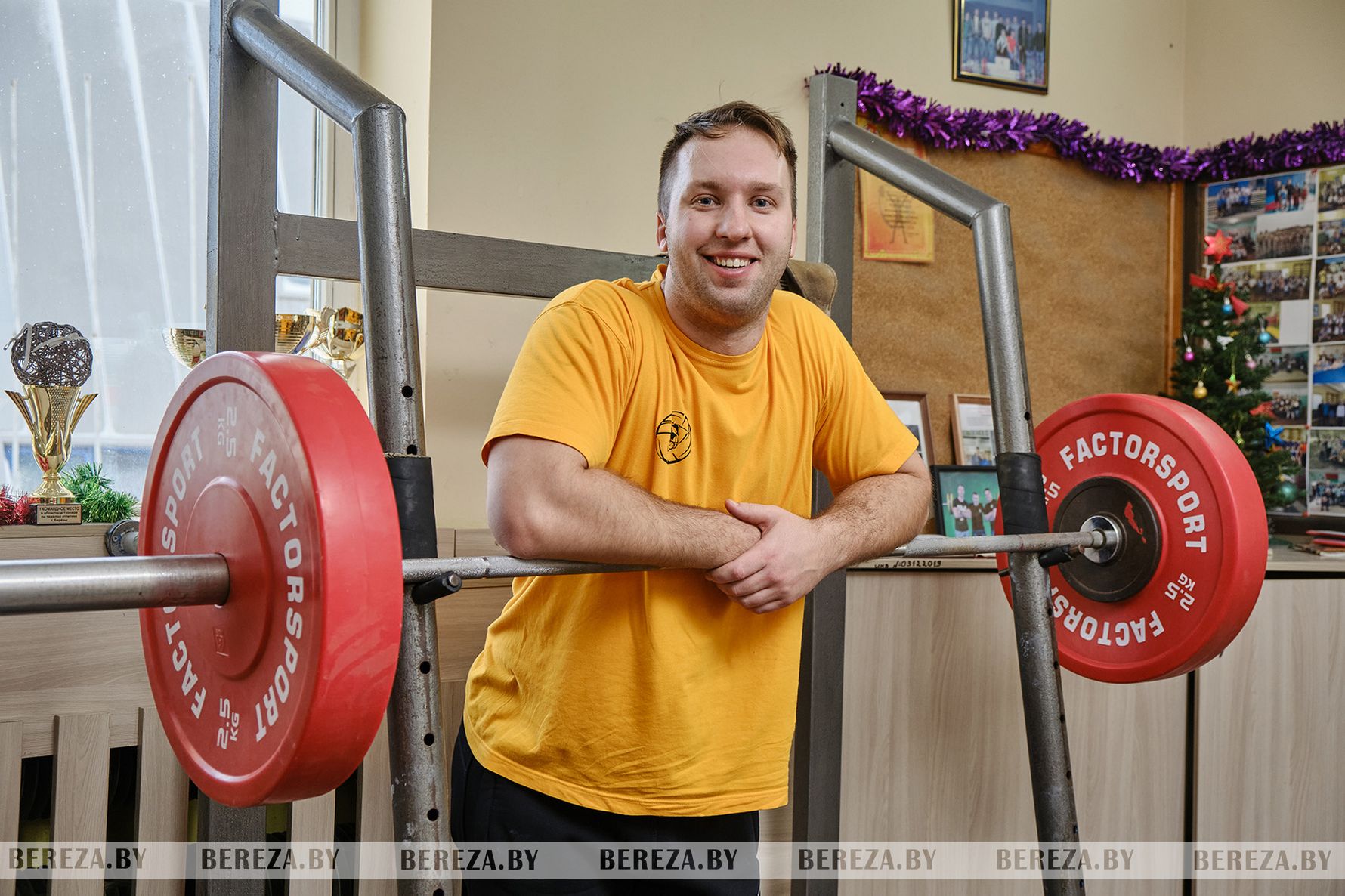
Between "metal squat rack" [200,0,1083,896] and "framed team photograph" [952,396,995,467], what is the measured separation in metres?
0.83

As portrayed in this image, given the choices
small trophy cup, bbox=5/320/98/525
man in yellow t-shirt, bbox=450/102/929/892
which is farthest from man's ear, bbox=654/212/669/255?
small trophy cup, bbox=5/320/98/525

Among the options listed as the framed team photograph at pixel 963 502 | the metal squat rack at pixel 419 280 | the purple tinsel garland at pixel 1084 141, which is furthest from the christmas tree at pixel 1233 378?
the metal squat rack at pixel 419 280

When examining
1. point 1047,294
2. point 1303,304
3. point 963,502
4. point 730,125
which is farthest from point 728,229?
point 1303,304

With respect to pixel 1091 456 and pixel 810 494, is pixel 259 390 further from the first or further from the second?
pixel 1091 456

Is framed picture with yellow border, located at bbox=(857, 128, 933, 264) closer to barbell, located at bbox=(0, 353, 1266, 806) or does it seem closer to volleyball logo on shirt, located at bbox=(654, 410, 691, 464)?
volleyball logo on shirt, located at bbox=(654, 410, 691, 464)

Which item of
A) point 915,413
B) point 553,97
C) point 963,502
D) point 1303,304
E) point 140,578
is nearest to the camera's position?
point 140,578

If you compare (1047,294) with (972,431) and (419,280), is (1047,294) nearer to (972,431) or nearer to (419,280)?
(972,431)

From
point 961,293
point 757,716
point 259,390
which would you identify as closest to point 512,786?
point 757,716

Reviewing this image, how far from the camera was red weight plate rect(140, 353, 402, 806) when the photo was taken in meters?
0.75

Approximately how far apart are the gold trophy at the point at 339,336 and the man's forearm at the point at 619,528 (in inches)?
37.0

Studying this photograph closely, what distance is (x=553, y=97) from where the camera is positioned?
2.05 m

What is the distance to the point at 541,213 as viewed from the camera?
6.72 feet

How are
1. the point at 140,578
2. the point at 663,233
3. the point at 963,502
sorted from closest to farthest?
1. the point at 140,578
2. the point at 663,233
3. the point at 963,502

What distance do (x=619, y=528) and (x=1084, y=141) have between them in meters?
1.98
